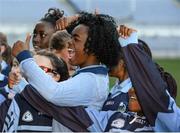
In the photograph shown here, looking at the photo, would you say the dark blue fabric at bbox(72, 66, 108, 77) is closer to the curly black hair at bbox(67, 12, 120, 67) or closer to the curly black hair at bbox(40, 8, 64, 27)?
the curly black hair at bbox(67, 12, 120, 67)

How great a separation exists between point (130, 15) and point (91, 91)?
1099 inches

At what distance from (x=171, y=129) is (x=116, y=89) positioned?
870 millimetres

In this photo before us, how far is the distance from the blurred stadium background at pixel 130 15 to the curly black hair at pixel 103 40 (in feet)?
82.1

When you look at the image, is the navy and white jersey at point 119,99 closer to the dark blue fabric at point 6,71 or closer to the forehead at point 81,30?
the forehead at point 81,30

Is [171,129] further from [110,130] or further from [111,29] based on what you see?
[111,29]

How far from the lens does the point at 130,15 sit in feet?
104

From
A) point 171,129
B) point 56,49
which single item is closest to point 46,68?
point 171,129

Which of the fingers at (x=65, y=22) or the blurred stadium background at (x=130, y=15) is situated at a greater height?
the fingers at (x=65, y=22)

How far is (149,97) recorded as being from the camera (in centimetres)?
376

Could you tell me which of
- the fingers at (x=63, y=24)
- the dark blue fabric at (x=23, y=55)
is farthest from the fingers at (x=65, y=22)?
the dark blue fabric at (x=23, y=55)

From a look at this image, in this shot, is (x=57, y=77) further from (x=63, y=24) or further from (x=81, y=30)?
(x=63, y=24)

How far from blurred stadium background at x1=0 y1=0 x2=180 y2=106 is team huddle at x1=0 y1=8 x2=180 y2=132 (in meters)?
25.1

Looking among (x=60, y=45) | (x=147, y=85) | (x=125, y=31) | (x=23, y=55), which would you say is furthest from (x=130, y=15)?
(x=147, y=85)

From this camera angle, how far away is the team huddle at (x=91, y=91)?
3789 millimetres
